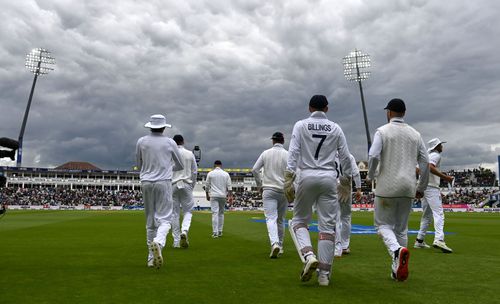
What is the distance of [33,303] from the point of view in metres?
4.33

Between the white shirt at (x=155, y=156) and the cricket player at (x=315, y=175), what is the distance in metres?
2.60

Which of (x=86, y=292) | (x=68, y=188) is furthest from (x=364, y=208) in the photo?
(x=68, y=188)

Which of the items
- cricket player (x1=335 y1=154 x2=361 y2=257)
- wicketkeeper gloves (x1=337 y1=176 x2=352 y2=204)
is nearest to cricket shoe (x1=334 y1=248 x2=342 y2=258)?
cricket player (x1=335 y1=154 x2=361 y2=257)

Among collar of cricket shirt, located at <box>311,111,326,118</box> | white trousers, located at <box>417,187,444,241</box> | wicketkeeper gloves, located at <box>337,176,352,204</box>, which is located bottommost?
white trousers, located at <box>417,187,444,241</box>

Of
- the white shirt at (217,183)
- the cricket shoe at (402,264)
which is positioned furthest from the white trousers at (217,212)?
the cricket shoe at (402,264)

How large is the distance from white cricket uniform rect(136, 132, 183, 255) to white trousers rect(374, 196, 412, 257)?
3.59 meters

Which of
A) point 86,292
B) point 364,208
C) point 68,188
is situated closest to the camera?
point 86,292

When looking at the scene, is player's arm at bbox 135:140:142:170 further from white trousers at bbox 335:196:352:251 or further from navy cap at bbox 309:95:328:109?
white trousers at bbox 335:196:352:251

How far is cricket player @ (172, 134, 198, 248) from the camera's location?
33.6ft

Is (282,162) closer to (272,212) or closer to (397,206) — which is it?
(272,212)

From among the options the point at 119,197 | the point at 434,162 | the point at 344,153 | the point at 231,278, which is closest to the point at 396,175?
the point at 344,153

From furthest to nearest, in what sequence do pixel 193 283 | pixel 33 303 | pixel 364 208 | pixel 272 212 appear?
pixel 364 208 → pixel 272 212 → pixel 193 283 → pixel 33 303

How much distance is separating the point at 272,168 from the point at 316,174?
3.33 m

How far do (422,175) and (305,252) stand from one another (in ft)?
7.11
